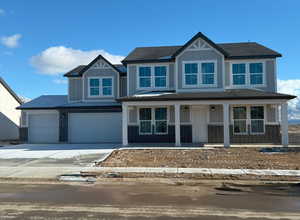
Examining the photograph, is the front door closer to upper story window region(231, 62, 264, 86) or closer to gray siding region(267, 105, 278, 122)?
upper story window region(231, 62, 264, 86)

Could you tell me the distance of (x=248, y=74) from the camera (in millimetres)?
18656

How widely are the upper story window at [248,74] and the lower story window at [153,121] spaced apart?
5.78 metres

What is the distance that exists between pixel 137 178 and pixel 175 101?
842 centimetres

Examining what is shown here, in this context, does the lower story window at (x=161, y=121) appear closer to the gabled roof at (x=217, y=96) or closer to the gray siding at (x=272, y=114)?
the gabled roof at (x=217, y=96)

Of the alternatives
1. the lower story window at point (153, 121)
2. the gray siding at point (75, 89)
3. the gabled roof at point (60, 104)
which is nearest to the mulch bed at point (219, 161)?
the lower story window at point (153, 121)

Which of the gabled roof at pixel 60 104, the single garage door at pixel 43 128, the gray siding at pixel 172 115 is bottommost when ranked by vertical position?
the single garage door at pixel 43 128

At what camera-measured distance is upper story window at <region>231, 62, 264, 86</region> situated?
18.5m

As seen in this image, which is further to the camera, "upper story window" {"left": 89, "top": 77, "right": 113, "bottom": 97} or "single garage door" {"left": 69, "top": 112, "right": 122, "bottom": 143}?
"upper story window" {"left": 89, "top": 77, "right": 113, "bottom": 97}

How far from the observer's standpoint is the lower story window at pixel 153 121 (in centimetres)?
1886

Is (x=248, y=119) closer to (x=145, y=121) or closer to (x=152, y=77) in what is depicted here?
(x=145, y=121)

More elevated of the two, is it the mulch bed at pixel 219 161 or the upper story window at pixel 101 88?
the upper story window at pixel 101 88

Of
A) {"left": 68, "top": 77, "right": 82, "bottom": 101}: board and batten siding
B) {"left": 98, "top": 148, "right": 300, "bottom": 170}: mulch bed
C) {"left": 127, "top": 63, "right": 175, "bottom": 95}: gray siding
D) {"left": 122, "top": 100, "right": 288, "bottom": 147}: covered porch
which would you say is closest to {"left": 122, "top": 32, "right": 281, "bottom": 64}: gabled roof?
{"left": 127, "top": 63, "right": 175, "bottom": 95}: gray siding

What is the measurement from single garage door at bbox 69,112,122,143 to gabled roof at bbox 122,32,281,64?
4.78 metres

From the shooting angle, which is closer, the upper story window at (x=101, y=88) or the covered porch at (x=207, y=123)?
the covered porch at (x=207, y=123)
